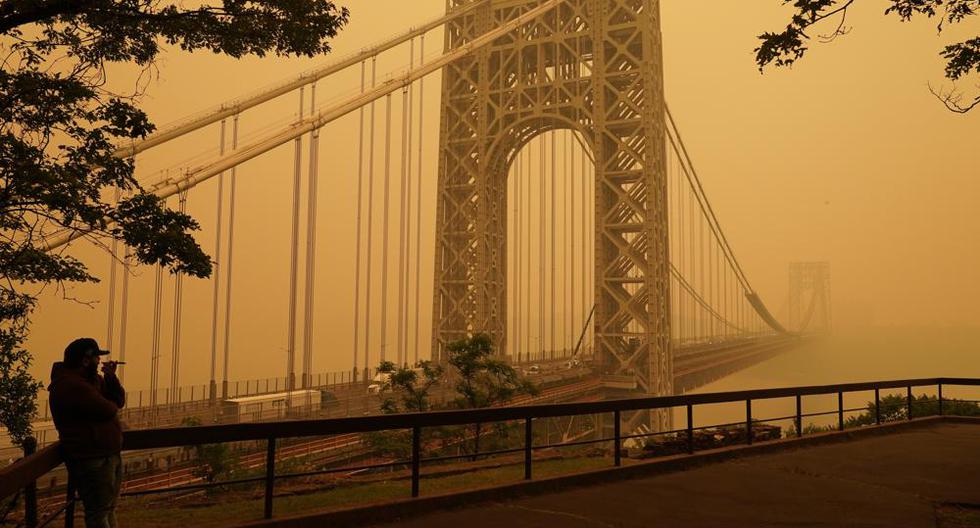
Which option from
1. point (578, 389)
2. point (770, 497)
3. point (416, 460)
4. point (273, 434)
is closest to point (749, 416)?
point (770, 497)

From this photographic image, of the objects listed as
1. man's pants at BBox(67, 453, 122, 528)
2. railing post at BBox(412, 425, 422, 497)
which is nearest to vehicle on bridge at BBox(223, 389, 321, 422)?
railing post at BBox(412, 425, 422, 497)

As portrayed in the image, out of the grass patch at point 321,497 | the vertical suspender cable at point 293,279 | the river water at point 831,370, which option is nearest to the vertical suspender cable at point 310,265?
the vertical suspender cable at point 293,279

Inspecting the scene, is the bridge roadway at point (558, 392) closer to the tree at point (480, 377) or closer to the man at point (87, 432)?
the tree at point (480, 377)

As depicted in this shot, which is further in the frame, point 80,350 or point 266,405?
point 266,405

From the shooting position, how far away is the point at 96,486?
4.14 metres

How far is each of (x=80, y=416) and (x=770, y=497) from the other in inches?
237

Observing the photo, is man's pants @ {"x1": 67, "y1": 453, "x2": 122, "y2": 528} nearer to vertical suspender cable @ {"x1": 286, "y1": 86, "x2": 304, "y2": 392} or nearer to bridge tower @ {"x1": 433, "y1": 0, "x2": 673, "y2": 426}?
vertical suspender cable @ {"x1": 286, "y1": 86, "x2": 304, "y2": 392}

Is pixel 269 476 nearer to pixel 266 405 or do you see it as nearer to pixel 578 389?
pixel 266 405

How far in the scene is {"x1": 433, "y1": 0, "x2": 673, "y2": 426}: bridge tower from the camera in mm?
34406

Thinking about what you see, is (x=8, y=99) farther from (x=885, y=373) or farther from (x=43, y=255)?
(x=885, y=373)

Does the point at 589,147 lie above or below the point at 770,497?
above

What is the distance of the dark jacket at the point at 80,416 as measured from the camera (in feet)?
13.2

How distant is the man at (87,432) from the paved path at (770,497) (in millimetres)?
2262

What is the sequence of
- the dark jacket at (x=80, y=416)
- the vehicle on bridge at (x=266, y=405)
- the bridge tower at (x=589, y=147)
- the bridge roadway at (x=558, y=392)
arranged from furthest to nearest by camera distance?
the bridge tower at (x=589, y=147) < the vehicle on bridge at (x=266, y=405) < the bridge roadway at (x=558, y=392) < the dark jacket at (x=80, y=416)
